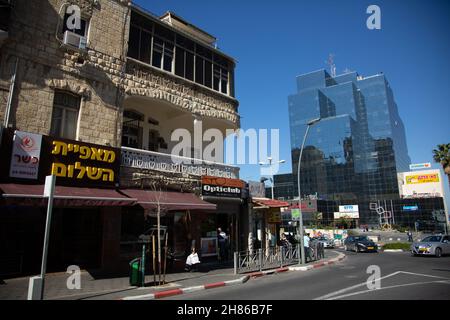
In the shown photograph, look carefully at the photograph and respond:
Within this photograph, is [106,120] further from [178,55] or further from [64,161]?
[178,55]

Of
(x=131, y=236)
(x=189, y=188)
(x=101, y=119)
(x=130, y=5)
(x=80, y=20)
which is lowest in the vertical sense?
(x=131, y=236)

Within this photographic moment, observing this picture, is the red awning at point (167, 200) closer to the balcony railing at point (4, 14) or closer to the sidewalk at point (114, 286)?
the sidewalk at point (114, 286)

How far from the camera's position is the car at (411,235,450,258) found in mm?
21672

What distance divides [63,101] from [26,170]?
3.43 m

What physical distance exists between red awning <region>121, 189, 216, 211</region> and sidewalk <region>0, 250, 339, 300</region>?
2.82 metres

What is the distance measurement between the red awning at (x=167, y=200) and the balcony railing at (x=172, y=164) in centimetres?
122

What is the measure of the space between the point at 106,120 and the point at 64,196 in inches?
176

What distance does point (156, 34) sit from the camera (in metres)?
16.9

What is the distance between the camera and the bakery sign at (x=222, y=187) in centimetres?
1702

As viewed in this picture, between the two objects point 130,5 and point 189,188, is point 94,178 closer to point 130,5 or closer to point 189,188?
point 189,188

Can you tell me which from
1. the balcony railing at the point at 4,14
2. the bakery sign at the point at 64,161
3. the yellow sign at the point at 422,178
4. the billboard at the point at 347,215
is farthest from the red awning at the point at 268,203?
the yellow sign at the point at 422,178

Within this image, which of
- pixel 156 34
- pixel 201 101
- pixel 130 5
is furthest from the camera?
pixel 201 101

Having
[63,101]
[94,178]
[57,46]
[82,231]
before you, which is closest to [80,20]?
[57,46]

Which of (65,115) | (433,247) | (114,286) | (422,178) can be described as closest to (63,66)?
(65,115)
